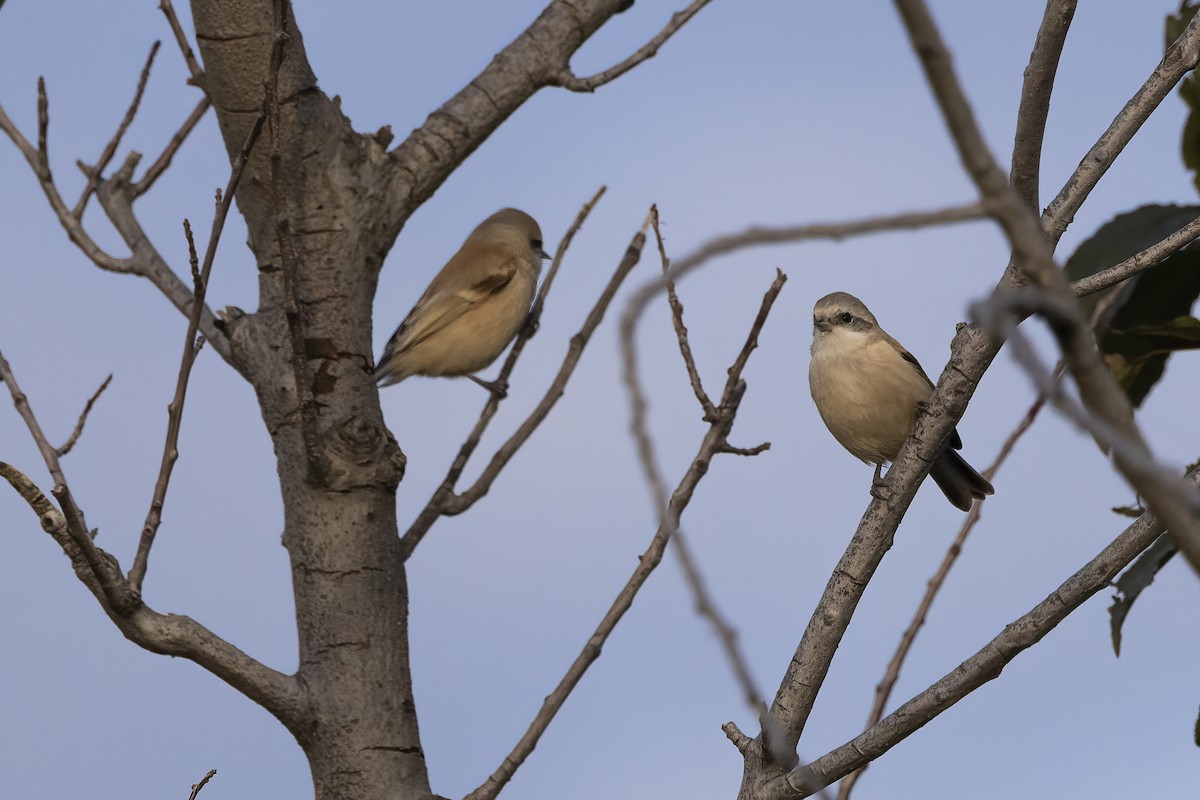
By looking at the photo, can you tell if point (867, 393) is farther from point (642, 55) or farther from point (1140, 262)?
point (1140, 262)

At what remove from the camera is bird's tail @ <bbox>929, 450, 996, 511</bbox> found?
4258mm

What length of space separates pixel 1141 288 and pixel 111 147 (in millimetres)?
3791

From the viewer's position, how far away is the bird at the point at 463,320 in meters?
5.67

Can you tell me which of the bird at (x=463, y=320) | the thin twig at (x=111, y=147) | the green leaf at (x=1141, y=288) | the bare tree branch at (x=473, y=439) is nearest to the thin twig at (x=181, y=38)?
the thin twig at (x=111, y=147)

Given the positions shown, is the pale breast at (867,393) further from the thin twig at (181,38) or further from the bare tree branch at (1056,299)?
the bare tree branch at (1056,299)

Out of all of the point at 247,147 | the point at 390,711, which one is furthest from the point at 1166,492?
the point at 390,711

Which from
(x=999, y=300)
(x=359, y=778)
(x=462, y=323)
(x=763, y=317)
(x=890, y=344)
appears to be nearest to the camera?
(x=999, y=300)

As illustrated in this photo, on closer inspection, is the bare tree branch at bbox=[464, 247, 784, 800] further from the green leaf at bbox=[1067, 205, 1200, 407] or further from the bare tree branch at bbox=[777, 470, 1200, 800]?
the green leaf at bbox=[1067, 205, 1200, 407]

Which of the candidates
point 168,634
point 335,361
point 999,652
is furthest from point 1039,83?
point 168,634

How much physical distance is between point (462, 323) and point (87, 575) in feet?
10.8

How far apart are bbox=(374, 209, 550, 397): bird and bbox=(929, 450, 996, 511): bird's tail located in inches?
84.7

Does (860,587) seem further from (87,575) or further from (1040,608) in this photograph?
(87,575)

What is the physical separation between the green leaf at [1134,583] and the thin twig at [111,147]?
11.6 feet

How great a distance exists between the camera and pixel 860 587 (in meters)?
2.54
